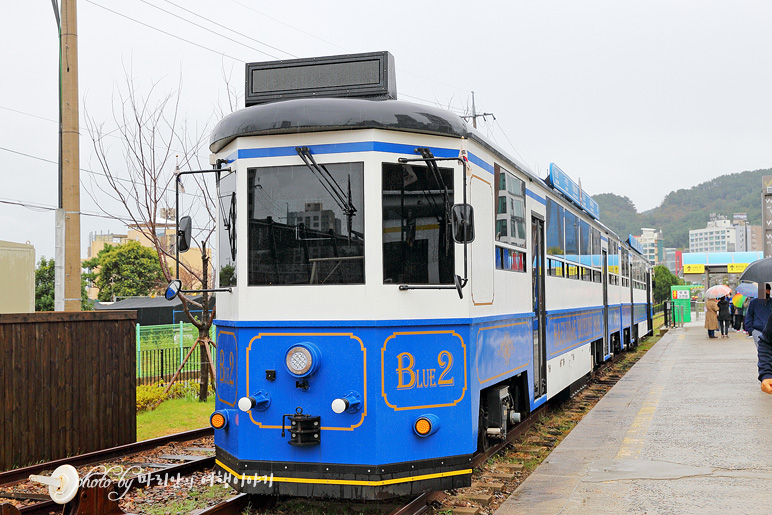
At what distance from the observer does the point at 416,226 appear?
18.8 ft

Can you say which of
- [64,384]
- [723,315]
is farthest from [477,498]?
[723,315]

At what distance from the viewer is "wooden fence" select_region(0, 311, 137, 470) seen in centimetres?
794

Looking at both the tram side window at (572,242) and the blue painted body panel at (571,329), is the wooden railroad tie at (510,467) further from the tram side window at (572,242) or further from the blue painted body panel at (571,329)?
the tram side window at (572,242)

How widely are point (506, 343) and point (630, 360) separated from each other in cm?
1444

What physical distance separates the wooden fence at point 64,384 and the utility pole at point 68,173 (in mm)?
1720

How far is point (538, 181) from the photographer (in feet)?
28.9

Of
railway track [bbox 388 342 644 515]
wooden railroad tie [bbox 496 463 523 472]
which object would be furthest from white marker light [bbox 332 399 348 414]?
wooden railroad tie [bbox 496 463 523 472]

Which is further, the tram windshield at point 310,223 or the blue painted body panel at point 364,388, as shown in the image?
the tram windshield at point 310,223

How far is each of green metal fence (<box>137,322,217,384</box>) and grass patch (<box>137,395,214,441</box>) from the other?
2249 mm

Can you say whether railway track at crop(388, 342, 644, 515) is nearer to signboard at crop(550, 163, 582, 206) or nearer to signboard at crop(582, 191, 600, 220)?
signboard at crop(550, 163, 582, 206)

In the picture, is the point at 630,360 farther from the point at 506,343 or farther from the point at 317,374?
the point at 317,374

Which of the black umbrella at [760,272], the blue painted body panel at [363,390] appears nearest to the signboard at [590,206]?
the black umbrella at [760,272]

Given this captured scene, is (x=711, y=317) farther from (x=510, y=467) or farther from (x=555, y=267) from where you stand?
(x=510, y=467)

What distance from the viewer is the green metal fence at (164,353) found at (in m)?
16.6
